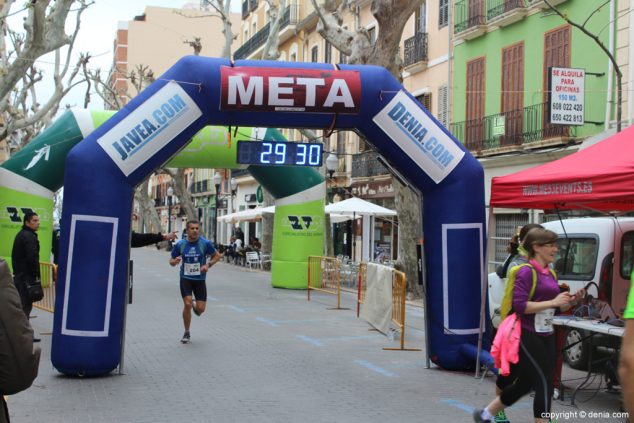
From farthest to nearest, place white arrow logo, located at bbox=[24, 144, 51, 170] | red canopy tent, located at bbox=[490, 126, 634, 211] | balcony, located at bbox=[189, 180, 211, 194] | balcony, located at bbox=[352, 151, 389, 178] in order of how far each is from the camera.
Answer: balcony, located at bbox=[189, 180, 211, 194], balcony, located at bbox=[352, 151, 389, 178], white arrow logo, located at bbox=[24, 144, 51, 170], red canopy tent, located at bbox=[490, 126, 634, 211]

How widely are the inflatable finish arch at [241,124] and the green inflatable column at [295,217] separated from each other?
1245cm

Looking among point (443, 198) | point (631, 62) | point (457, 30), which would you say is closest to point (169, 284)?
point (457, 30)

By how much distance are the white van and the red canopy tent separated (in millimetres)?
1287

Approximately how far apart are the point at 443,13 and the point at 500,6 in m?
4.03

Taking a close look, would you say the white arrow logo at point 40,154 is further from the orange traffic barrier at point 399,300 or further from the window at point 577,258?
the window at point 577,258

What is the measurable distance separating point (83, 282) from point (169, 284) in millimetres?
15017

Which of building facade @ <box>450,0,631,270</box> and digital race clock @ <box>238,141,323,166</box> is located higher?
building facade @ <box>450,0,631,270</box>

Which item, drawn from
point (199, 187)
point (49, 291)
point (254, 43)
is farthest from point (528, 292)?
point (199, 187)

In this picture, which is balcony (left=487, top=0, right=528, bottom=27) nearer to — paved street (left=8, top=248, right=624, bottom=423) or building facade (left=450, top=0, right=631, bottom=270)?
building facade (left=450, top=0, right=631, bottom=270)

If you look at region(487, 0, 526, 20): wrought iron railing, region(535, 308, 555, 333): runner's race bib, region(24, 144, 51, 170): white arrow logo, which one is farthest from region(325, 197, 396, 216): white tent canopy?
region(535, 308, 555, 333): runner's race bib

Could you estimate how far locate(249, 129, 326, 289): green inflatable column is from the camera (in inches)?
880

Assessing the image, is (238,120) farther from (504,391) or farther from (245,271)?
(245,271)

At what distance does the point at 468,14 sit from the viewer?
24906mm

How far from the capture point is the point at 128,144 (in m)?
9.19
